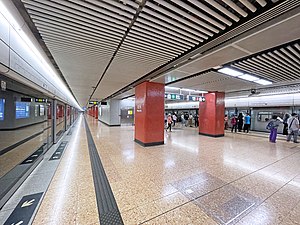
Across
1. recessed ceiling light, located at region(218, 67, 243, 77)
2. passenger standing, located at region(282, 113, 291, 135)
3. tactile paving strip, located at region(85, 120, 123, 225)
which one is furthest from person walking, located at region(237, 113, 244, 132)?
tactile paving strip, located at region(85, 120, 123, 225)

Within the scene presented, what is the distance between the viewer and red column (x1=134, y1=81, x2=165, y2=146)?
571cm

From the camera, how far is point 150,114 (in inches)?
227

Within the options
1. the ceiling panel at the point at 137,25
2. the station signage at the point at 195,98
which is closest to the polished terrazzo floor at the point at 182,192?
the ceiling panel at the point at 137,25

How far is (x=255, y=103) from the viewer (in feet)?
33.6

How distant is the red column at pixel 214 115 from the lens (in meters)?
8.32

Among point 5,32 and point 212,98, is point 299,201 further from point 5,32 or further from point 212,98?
point 212,98

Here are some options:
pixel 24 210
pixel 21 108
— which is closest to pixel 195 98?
pixel 21 108

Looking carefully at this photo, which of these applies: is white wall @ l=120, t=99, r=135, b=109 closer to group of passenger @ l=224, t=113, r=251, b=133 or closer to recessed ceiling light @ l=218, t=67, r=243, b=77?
group of passenger @ l=224, t=113, r=251, b=133

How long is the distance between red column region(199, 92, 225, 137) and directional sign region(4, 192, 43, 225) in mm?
8239

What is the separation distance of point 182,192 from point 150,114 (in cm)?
363

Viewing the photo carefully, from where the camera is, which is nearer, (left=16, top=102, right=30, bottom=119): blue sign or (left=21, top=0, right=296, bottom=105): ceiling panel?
(left=21, top=0, right=296, bottom=105): ceiling panel

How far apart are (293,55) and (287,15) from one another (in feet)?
6.70

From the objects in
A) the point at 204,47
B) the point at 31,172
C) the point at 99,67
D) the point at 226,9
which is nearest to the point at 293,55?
the point at 204,47

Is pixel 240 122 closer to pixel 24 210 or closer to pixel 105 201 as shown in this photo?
pixel 105 201
